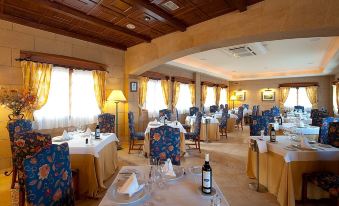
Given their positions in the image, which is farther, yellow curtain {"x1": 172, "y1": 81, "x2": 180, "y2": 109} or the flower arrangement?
yellow curtain {"x1": 172, "y1": 81, "x2": 180, "y2": 109}

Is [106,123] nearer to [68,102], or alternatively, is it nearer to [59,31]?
[68,102]

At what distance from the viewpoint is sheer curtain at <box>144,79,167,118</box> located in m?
7.43

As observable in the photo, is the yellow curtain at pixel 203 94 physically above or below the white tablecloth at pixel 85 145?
above

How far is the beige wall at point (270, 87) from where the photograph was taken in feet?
36.1

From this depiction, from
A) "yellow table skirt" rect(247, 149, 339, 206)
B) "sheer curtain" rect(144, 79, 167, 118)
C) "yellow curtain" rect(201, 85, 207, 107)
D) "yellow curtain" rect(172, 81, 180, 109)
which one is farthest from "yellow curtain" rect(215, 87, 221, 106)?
"yellow table skirt" rect(247, 149, 339, 206)

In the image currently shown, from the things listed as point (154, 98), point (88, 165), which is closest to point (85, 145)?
point (88, 165)

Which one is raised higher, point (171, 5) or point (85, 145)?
point (171, 5)

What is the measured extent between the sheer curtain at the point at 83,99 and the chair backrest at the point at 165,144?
10.9 feet

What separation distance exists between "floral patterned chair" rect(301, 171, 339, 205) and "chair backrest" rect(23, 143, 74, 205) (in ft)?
8.94

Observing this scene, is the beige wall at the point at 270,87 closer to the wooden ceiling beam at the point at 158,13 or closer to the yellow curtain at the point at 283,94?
the yellow curtain at the point at 283,94

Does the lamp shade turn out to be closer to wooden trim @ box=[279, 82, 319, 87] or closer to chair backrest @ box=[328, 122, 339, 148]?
chair backrest @ box=[328, 122, 339, 148]

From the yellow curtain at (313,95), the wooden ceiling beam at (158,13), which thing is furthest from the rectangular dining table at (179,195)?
the yellow curtain at (313,95)

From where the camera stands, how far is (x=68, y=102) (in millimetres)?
4965

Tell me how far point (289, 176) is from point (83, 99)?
479cm
